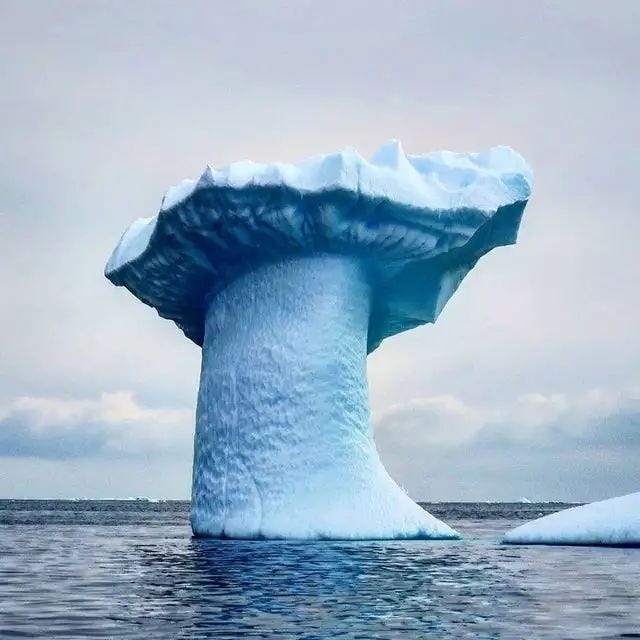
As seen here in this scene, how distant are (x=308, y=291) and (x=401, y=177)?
1944mm

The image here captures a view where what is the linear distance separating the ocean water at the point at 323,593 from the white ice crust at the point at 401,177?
420cm

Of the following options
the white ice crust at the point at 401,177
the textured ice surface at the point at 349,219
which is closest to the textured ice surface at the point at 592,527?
the textured ice surface at the point at 349,219

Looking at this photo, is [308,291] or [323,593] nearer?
[323,593]

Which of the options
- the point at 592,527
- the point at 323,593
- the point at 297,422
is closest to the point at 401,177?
the point at 297,422

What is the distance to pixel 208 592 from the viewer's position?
23.5ft

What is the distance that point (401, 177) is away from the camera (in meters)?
13.2

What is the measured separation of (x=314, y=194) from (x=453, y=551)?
438 cm

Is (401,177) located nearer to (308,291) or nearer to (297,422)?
(308,291)

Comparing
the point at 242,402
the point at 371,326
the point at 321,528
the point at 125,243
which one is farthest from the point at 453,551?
the point at 125,243

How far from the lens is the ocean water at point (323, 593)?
18.3 ft

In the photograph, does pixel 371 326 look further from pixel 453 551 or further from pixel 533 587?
pixel 533 587

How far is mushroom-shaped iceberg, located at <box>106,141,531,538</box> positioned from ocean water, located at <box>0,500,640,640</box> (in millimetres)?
1839

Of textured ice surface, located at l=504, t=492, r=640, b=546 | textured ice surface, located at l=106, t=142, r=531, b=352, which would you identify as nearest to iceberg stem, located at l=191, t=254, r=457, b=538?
textured ice surface, located at l=106, t=142, r=531, b=352

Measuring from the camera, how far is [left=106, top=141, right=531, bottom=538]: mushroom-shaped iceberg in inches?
511
